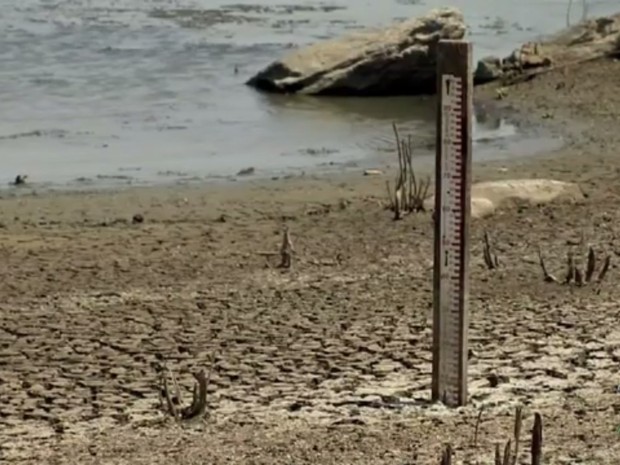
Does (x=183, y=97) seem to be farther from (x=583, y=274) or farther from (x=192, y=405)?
(x=192, y=405)

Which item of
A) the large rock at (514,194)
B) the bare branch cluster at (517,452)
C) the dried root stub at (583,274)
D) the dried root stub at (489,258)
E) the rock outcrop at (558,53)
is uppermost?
Result: the bare branch cluster at (517,452)

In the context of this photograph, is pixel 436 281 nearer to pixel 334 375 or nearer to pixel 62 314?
pixel 334 375

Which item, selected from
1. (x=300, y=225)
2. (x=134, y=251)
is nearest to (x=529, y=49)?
(x=300, y=225)

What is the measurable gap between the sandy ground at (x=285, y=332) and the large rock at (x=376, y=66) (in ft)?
25.7

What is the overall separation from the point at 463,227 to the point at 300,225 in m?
6.09

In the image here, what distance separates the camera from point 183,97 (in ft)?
71.1

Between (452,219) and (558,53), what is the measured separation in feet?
55.3

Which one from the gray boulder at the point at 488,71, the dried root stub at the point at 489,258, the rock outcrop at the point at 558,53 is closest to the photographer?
the dried root stub at the point at 489,258

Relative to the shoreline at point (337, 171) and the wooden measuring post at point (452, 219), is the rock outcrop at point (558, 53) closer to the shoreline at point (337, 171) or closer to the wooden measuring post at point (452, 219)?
the shoreline at point (337, 171)

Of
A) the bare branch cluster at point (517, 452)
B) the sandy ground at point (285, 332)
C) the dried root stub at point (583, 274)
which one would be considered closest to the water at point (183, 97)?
the sandy ground at point (285, 332)

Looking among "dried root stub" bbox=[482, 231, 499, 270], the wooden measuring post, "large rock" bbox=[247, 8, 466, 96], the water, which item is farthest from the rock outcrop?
the wooden measuring post

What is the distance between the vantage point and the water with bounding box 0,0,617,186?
17.2 meters

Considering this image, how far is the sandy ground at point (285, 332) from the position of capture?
21.4ft

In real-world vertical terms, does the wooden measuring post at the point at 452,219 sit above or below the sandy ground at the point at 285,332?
above
